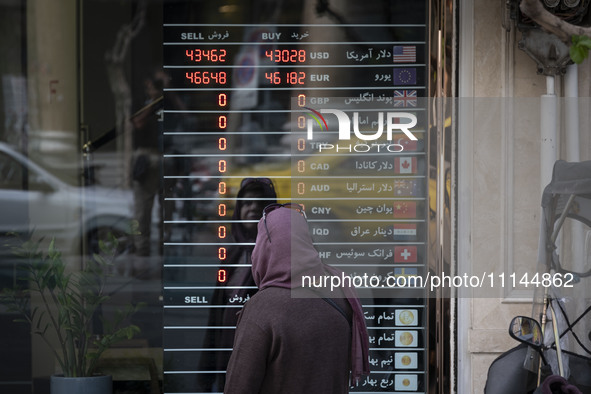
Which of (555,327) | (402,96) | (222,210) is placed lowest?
(555,327)

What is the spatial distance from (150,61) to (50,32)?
68 cm

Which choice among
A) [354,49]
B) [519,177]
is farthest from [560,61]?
[354,49]

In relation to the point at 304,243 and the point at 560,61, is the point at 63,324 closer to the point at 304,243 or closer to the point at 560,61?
the point at 304,243

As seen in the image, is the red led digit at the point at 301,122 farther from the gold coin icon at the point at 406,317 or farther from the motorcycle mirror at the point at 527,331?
the motorcycle mirror at the point at 527,331

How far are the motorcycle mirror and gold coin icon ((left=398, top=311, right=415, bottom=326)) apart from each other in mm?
1205

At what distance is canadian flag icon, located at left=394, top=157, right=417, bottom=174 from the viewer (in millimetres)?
6090

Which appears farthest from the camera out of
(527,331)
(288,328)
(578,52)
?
(527,331)

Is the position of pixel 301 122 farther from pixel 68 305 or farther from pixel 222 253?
pixel 68 305

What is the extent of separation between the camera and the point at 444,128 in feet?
19.6

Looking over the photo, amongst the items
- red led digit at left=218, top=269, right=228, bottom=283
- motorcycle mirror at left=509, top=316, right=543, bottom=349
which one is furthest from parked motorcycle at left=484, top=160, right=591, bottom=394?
red led digit at left=218, top=269, right=228, bottom=283

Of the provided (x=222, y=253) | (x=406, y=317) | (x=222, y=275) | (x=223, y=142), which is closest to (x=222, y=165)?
(x=223, y=142)

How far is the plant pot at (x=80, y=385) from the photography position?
242 inches

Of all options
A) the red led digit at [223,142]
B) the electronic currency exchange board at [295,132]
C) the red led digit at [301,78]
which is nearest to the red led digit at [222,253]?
the electronic currency exchange board at [295,132]

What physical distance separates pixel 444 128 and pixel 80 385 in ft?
9.14
